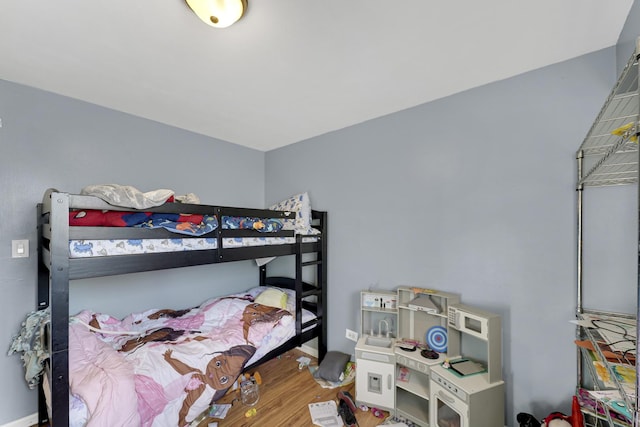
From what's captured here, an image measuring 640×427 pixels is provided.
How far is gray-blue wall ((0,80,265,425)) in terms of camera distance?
5.92ft

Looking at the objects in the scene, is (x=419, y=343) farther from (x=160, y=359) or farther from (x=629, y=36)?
(x=629, y=36)

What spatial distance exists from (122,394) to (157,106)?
2.11 metres

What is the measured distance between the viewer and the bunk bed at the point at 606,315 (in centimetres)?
102

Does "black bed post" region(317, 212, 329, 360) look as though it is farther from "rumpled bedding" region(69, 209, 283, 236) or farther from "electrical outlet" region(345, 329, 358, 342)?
"rumpled bedding" region(69, 209, 283, 236)

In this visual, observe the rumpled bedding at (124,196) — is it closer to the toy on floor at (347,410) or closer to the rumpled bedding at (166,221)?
the rumpled bedding at (166,221)

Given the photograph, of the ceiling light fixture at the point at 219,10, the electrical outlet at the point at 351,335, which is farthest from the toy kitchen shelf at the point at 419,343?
the ceiling light fixture at the point at 219,10

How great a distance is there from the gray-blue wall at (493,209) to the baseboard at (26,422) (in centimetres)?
242

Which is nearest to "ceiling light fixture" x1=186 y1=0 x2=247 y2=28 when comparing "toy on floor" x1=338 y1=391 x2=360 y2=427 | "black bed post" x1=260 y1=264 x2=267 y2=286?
"toy on floor" x1=338 y1=391 x2=360 y2=427

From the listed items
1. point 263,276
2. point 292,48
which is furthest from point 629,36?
point 263,276

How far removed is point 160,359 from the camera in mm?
1605

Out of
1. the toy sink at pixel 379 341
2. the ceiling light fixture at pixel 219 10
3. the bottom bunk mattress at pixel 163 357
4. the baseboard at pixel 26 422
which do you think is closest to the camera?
the ceiling light fixture at pixel 219 10

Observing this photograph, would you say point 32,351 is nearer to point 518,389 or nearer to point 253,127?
point 253,127

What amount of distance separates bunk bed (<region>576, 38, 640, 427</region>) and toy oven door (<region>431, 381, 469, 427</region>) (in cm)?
59

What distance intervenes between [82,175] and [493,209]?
10.6 ft
